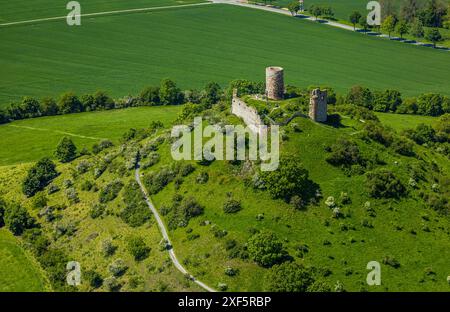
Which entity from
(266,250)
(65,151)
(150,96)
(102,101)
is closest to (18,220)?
(65,151)

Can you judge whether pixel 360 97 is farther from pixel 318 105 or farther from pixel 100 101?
pixel 100 101

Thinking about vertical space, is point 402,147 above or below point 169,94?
above

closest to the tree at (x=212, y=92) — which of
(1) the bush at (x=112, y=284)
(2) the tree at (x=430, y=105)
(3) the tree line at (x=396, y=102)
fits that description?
(3) the tree line at (x=396, y=102)

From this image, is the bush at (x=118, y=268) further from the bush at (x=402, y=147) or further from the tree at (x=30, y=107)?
the tree at (x=30, y=107)

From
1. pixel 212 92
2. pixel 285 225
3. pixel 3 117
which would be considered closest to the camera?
pixel 285 225

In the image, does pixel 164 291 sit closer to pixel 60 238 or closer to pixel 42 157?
pixel 60 238
